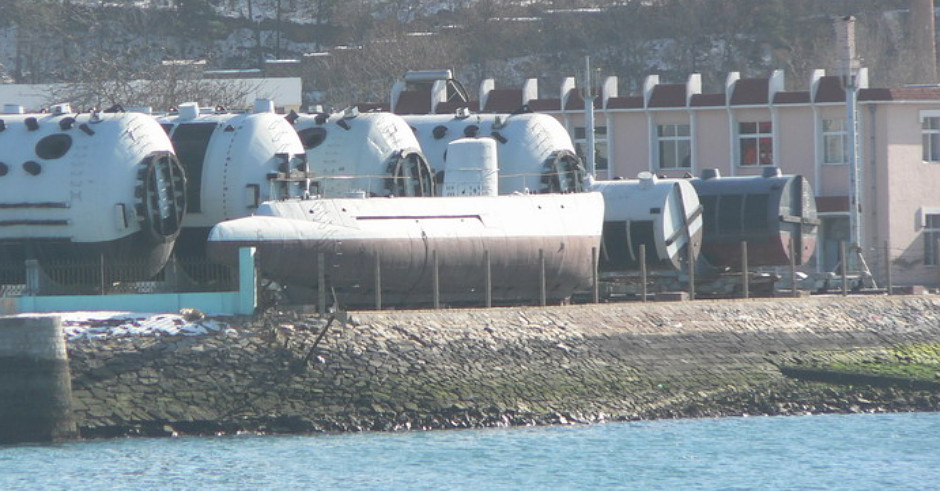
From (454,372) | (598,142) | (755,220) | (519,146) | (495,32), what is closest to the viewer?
(454,372)

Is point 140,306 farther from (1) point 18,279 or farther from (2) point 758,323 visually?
(2) point 758,323

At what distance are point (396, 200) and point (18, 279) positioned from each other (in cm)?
860

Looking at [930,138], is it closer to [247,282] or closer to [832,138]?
[832,138]

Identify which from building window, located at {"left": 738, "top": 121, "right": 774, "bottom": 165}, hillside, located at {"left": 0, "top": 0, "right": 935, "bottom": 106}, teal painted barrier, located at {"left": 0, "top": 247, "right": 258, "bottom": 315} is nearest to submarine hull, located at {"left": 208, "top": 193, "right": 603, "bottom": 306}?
teal painted barrier, located at {"left": 0, "top": 247, "right": 258, "bottom": 315}

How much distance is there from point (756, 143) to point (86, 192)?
36.9 metres

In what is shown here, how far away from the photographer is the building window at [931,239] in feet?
232

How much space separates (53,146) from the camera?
43.1 metres

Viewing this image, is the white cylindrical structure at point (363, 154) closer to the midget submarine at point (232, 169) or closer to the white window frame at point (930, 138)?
the midget submarine at point (232, 169)

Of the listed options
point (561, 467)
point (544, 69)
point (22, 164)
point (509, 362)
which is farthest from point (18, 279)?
point (544, 69)

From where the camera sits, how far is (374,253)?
42.6m

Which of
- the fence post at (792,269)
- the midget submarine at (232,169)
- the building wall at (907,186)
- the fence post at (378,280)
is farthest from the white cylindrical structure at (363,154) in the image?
the building wall at (907,186)

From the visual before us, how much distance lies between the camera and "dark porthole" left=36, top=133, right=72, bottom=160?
42.9 metres

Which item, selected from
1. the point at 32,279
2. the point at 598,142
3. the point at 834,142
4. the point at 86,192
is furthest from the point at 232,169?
the point at 598,142

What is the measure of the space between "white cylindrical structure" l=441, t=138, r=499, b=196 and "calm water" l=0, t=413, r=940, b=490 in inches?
400
